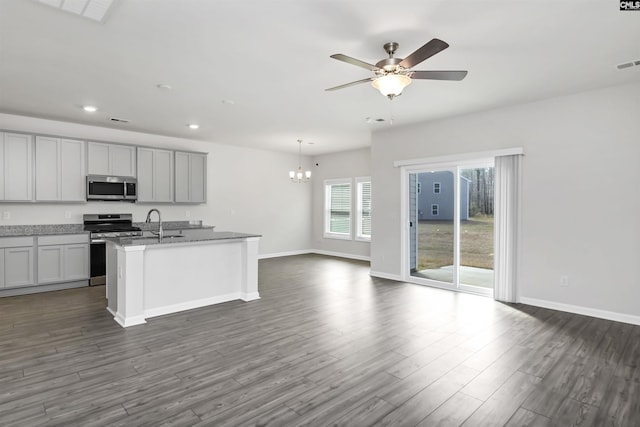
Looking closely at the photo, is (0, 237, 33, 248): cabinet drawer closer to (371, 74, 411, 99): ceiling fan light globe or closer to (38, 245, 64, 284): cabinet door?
(38, 245, 64, 284): cabinet door

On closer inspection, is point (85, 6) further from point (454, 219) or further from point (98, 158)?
point (454, 219)

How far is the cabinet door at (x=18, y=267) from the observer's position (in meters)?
5.21

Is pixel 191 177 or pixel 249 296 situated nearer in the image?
pixel 249 296

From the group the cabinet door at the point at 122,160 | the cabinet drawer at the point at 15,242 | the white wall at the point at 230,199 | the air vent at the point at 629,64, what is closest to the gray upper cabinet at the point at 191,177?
the white wall at the point at 230,199

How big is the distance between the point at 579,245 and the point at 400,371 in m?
3.19

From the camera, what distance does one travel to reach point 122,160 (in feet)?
21.2

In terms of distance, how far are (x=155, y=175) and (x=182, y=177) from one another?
1.75 feet

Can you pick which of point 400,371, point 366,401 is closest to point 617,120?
point 400,371

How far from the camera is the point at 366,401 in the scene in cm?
246

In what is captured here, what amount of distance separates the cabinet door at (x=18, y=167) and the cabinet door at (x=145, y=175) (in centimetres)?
161

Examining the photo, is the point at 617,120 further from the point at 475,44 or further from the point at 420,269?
the point at 420,269

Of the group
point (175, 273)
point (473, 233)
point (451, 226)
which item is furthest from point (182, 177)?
point (473, 233)

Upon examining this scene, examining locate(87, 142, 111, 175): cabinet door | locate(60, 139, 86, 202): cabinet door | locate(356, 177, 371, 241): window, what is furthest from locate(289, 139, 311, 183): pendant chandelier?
locate(60, 139, 86, 202): cabinet door

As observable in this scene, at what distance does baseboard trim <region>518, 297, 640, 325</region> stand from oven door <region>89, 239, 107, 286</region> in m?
6.68
